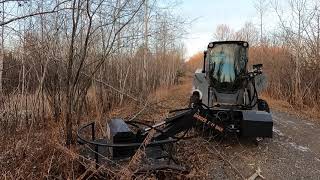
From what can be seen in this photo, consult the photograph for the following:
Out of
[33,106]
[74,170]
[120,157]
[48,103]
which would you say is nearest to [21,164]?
[74,170]

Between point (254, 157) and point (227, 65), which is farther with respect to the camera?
point (227, 65)

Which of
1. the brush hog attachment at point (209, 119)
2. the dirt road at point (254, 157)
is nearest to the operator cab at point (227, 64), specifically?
the brush hog attachment at point (209, 119)

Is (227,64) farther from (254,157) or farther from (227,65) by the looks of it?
(254,157)

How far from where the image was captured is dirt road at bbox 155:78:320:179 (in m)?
6.54

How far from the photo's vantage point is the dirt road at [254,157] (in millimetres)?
6539

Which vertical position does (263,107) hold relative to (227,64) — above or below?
below

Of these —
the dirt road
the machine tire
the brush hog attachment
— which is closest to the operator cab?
the brush hog attachment

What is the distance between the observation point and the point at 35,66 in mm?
9773

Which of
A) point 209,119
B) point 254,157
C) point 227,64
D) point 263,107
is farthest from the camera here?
point 263,107

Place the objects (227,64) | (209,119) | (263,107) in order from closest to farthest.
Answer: (209,119)
(227,64)
(263,107)

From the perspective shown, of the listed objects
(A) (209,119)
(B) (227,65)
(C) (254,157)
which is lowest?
(C) (254,157)

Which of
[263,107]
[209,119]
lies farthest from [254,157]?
[263,107]

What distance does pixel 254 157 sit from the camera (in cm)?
751

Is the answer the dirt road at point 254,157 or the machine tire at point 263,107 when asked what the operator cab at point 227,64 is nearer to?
the machine tire at point 263,107
